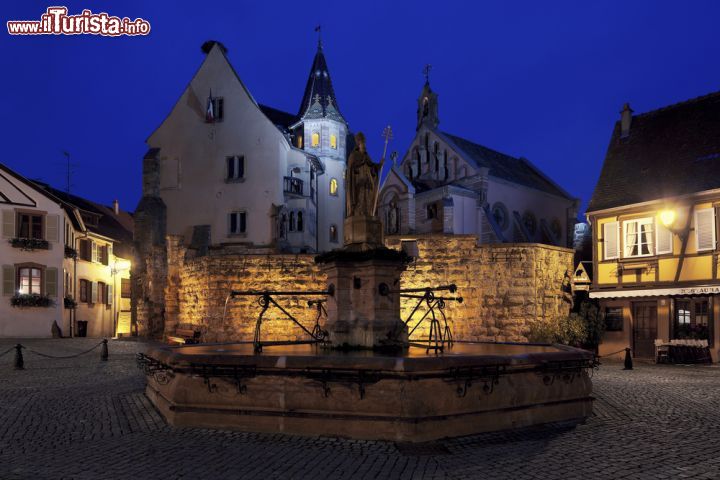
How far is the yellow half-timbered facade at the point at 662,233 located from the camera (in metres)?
22.0

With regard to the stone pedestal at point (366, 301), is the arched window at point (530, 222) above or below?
above

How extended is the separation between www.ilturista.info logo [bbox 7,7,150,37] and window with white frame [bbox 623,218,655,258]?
19.3 m

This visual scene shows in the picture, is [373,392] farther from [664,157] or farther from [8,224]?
[8,224]

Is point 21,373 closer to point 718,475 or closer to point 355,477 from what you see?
point 355,477

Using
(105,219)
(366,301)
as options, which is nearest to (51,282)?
(105,219)

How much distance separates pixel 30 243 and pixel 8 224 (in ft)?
4.50

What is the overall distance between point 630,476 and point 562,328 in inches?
694

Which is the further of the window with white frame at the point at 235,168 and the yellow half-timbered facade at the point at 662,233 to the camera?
the window with white frame at the point at 235,168

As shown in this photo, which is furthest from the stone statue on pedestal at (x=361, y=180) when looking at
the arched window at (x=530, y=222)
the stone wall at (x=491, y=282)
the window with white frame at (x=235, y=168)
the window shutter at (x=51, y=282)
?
the arched window at (x=530, y=222)

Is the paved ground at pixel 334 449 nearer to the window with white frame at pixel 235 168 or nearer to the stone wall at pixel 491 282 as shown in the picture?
the stone wall at pixel 491 282

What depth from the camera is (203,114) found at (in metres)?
38.3

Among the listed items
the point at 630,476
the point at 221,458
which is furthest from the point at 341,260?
the point at 630,476

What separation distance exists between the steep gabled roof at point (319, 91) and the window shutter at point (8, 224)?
19.2 metres

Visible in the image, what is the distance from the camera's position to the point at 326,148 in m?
43.8
